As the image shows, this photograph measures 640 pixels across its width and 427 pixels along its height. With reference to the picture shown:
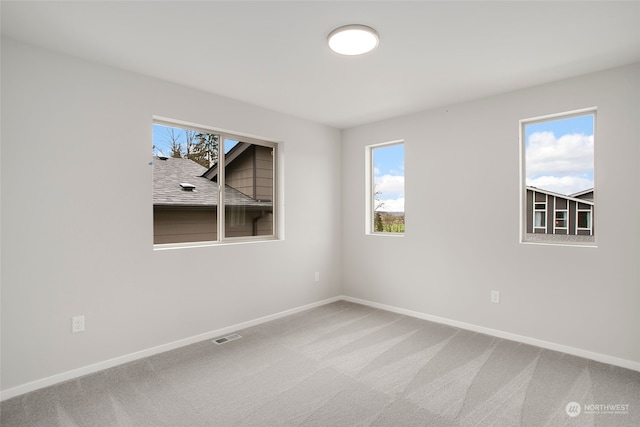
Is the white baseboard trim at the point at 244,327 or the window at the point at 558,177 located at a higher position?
the window at the point at 558,177

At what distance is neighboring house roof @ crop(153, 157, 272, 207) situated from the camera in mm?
3246

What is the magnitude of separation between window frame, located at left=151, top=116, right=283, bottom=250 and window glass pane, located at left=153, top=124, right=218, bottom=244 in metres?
0.04

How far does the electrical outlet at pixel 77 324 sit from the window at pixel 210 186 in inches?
33.4

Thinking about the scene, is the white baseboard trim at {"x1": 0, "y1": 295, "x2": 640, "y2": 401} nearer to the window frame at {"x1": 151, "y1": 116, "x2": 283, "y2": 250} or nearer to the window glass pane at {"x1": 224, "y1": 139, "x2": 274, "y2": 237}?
the window frame at {"x1": 151, "y1": 116, "x2": 283, "y2": 250}

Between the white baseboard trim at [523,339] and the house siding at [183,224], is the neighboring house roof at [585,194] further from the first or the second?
the house siding at [183,224]

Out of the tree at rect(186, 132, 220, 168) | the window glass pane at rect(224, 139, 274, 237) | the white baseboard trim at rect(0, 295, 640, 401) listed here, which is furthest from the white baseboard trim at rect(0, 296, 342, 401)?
the tree at rect(186, 132, 220, 168)

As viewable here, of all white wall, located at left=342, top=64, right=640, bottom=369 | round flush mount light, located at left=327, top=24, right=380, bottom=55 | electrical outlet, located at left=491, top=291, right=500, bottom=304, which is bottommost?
electrical outlet, located at left=491, top=291, right=500, bottom=304

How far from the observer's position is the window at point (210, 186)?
327 cm

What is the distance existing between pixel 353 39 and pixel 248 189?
221cm

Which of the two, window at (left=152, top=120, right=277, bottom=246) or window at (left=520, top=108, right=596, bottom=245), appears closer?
window at (left=520, top=108, right=596, bottom=245)

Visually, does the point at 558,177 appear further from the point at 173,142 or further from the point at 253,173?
the point at 173,142

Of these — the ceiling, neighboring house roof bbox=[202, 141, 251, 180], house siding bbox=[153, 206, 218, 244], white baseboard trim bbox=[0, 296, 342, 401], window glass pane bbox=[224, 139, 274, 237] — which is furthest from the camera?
window glass pane bbox=[224, 139, 274, 237]

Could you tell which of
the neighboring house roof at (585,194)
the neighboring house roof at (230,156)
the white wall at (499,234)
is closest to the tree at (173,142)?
the neighboring house roof at (230,156)

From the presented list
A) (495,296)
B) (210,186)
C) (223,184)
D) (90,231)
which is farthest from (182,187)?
(495,296)
